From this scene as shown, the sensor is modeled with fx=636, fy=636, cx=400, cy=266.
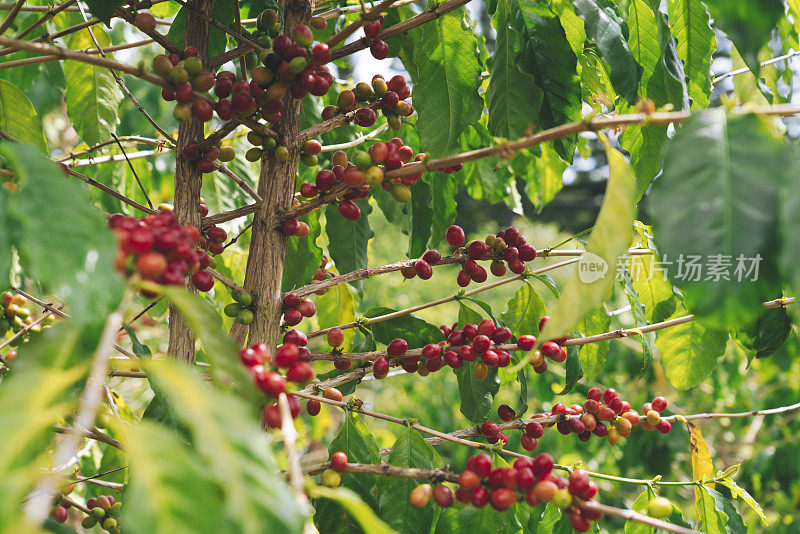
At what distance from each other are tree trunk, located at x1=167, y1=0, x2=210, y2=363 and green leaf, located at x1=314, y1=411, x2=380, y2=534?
10.8 inches

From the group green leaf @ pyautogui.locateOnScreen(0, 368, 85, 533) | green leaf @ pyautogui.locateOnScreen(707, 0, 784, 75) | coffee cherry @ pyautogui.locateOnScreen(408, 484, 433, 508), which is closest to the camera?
green leaf @ pyautogui.locateOnScreen(0, 368, 85, 533)

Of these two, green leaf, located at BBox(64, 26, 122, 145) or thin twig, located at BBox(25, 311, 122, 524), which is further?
green leaf, located at BBox(64, 26, 122, 145)

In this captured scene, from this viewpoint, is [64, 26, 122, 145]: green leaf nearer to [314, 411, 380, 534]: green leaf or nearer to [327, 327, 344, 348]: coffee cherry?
[327, 327, 344, 348]: coffee cherry

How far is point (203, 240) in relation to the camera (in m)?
1.09

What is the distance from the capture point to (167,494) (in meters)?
0.43

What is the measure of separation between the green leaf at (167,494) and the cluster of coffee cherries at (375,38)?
70cm

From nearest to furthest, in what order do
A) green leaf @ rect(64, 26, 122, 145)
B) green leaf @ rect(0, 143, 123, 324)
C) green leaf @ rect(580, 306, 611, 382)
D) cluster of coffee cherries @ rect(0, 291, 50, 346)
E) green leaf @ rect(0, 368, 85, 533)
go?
green leaf @ rect(0, 368, 85, 533)
green leaf @ rect(0, 143, 123, 324)
green leaf @ rect(580, 306, 611, 382)
green leaf @ rect(64, 26, 122, 145)
cluster of coffee cherries @ rect(0, 291, 50, 346)

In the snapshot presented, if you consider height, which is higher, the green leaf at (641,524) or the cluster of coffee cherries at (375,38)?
the cluster of coffee cherries at (375,38)

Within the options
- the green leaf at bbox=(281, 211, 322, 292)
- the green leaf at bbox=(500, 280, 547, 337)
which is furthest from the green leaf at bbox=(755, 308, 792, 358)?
the green leaf at bbox=(281, 211, 322, 292)

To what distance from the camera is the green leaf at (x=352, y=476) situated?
976mm

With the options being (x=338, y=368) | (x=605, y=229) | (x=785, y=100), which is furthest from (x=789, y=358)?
(x=605, y=229)

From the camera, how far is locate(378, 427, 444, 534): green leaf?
3.06 feet

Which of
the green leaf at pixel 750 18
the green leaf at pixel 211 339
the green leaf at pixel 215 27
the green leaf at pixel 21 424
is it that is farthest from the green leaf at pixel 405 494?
the green leaf at pixel 215 27

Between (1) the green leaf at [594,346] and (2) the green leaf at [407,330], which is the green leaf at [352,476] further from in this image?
(1) the green leaf at [594,346]
